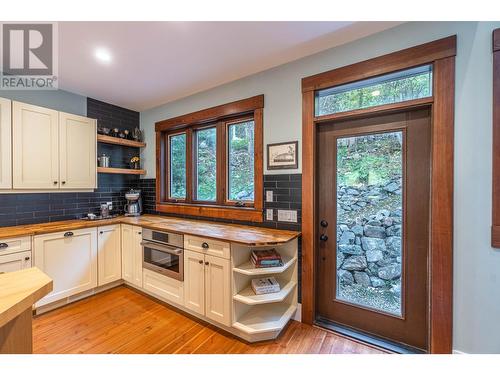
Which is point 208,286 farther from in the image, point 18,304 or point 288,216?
point 18,304

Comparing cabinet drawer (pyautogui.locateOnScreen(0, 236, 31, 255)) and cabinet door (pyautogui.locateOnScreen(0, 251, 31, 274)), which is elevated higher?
cabinet drawer (pyautogui.locateOnScreen(0, 236, 31, 255))

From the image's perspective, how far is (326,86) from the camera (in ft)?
6.49

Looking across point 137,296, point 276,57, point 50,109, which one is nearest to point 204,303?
point 137,296

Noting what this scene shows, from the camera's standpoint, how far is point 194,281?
2.11m

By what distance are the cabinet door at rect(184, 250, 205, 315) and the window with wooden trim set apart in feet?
2.16

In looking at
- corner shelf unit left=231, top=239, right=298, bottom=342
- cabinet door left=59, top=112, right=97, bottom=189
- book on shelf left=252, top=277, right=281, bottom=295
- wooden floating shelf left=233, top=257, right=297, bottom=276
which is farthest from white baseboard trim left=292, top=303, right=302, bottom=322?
cabinet door left=59, top=112, right=97, bottom=189

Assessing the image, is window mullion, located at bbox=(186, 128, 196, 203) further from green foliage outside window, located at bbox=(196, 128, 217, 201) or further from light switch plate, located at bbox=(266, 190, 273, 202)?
light switch plate, located at bbox=(266, 190, 273, 202)

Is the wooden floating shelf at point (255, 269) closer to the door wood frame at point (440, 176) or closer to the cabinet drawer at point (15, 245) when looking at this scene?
the door wood frame at point (440, 176)

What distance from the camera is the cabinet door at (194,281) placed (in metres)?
2.04

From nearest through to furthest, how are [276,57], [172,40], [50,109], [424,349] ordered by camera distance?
[424,349] < [172,40] < [276,57] < [50,109]

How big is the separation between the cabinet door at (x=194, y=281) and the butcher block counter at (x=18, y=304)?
3.89 feet

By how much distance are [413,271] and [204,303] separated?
5.84 ft

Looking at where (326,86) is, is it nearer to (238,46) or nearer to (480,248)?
(238,46)

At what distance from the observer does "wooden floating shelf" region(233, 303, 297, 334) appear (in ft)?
5.89
